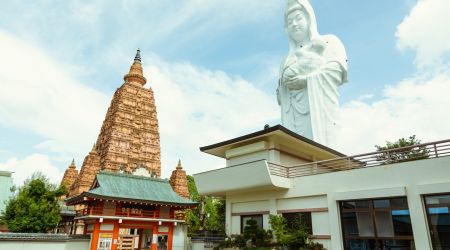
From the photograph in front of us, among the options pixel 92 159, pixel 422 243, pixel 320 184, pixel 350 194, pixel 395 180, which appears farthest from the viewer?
pixel 92 159

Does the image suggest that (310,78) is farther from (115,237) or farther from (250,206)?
(115,237)

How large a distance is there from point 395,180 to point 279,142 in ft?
18.5

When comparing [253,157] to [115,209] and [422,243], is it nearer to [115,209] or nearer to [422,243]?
[422,243]

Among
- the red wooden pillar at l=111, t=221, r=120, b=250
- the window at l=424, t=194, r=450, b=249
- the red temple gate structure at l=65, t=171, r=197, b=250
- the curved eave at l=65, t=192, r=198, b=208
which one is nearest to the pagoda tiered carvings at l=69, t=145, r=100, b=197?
the red temple gate structure at l=65, t=171, r=197, b=250

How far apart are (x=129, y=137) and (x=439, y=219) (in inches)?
1578

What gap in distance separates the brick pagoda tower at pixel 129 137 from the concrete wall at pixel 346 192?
29.9 m

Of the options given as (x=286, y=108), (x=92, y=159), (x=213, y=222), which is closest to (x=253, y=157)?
(x=286, y=108)

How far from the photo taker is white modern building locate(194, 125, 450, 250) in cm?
1027

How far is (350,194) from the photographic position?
11844 millimetres

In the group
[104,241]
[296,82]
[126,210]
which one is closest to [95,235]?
[104,241]

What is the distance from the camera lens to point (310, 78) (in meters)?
25.6

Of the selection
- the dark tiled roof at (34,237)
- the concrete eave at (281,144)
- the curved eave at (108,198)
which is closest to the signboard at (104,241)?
the dark tiled roof at (34,237)

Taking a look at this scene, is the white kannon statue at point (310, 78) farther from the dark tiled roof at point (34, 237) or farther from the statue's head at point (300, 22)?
the dark tiled roof at point (34, 237)

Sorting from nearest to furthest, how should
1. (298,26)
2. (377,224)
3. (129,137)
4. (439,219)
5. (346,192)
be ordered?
(439,219) < (377,224) < (346,192) < (298,26) < (129,137)
